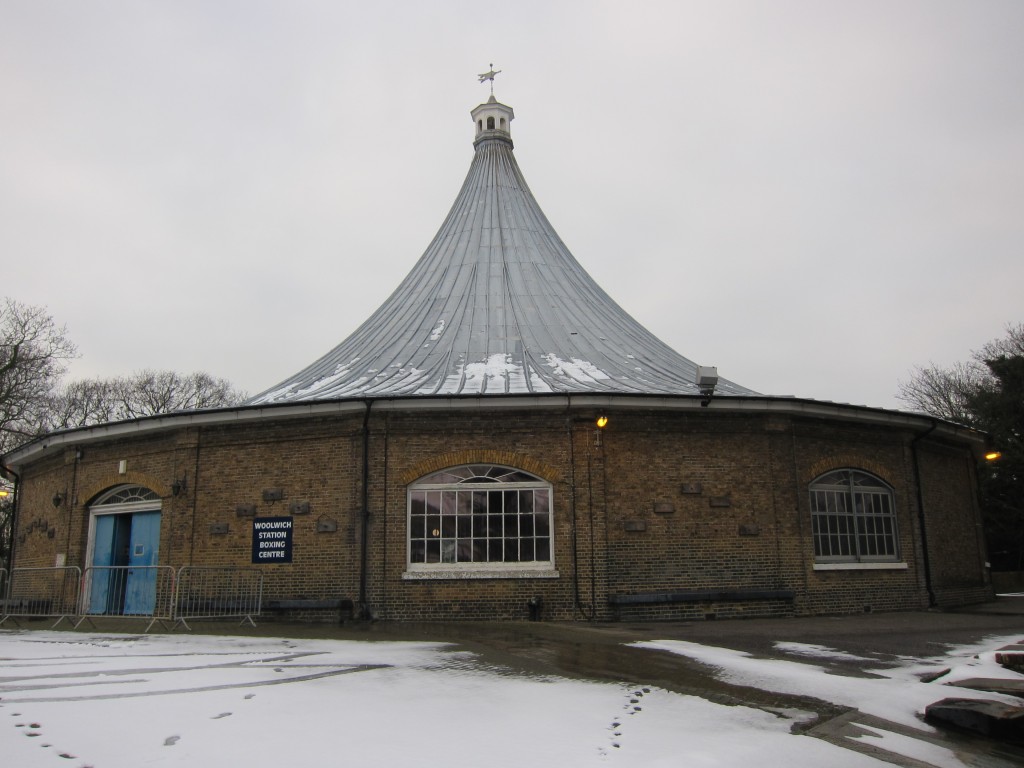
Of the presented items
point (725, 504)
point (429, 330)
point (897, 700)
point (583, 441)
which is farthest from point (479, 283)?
point (897, 700)

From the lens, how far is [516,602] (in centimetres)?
1320

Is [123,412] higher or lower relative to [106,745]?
higher

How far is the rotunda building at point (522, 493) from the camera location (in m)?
13.5

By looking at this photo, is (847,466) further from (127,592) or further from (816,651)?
(127,592)

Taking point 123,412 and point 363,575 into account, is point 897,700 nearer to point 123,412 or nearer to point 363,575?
point 363,575

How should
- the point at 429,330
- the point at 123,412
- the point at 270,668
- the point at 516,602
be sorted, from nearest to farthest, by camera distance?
the point at 270,668
the point at 516,602
the point at 429,330
the point at 123,412

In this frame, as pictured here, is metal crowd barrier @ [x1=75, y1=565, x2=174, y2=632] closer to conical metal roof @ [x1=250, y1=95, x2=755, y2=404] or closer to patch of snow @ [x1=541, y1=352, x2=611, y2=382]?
conical metal roof @ [x1=250, y1=95, x2=755, y2=404]

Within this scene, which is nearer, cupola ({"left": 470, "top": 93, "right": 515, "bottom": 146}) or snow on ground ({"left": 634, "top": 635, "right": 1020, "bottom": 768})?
snow on ground ({"left": 634, "top": 635, "right": 1020, "bottom": 768})

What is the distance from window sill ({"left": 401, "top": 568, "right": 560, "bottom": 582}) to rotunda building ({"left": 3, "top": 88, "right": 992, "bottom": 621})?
32 millimetres

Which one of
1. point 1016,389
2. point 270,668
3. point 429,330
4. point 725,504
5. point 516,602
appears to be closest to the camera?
point 270,668

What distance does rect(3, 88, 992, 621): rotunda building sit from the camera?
1348 centimetres

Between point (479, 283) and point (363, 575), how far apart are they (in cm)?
757

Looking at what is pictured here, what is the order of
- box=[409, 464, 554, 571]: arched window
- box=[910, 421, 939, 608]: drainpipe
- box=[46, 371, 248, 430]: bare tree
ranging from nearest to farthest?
1. box=[409, 464, 554, 571]: arched window
2. box=[910, 421, 939, 608]: drainpipe
3. box=[46, 371, 248, 430]: bare tree

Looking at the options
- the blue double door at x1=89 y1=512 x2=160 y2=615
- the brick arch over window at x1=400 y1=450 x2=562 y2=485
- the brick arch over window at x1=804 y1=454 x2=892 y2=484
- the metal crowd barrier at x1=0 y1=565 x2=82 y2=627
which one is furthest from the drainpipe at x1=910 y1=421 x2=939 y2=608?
the metal crowd barrier at x1=0 y1=565 x2=82 y2=627
